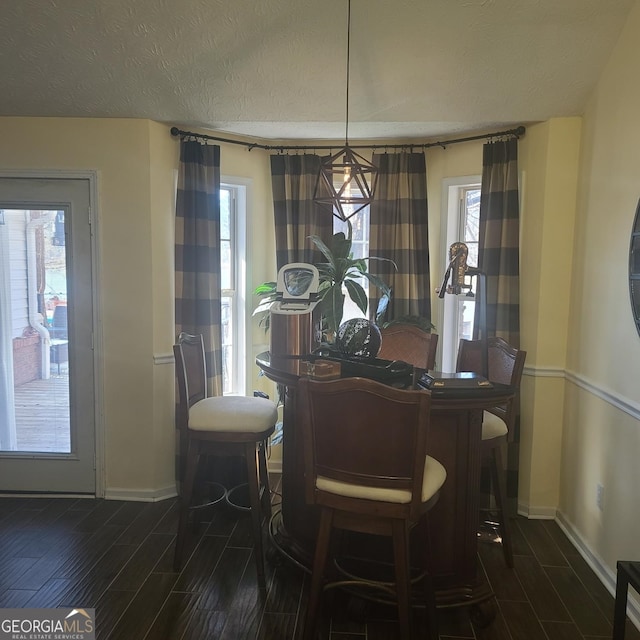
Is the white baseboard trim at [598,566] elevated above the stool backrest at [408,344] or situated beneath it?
situated beneath

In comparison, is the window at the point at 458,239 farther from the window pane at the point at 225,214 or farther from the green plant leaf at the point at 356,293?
the window pane at the point at 225,214

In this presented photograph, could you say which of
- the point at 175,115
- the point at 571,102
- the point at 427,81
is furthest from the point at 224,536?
the point at 571,102

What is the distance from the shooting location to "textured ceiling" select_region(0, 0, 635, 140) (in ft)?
7.80

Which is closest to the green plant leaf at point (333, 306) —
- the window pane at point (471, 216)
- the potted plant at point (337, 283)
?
the potted plant at point (337, 283)

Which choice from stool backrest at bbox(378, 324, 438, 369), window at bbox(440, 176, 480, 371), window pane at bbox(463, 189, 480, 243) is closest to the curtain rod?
window at bbox(440, 176, 480, 371)

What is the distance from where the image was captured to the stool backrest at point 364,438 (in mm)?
1627

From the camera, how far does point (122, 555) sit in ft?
8.60

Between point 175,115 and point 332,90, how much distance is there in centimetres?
97

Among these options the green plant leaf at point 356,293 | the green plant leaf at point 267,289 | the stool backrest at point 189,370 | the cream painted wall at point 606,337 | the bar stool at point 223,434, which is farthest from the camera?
the green plant leaf at point 267,289

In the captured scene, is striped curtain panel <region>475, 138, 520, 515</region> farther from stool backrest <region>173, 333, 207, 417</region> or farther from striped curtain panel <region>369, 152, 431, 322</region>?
stool backrest <region>173, 333, 207, 417</region>

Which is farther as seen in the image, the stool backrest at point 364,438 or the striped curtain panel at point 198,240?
the striped curtain panel at point 198,240

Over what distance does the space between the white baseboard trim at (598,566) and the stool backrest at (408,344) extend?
1189 mm

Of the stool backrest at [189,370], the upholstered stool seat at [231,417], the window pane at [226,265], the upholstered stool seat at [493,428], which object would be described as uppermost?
the window pane at [226,265]

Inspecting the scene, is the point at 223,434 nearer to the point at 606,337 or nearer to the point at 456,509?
the point at 456,509
